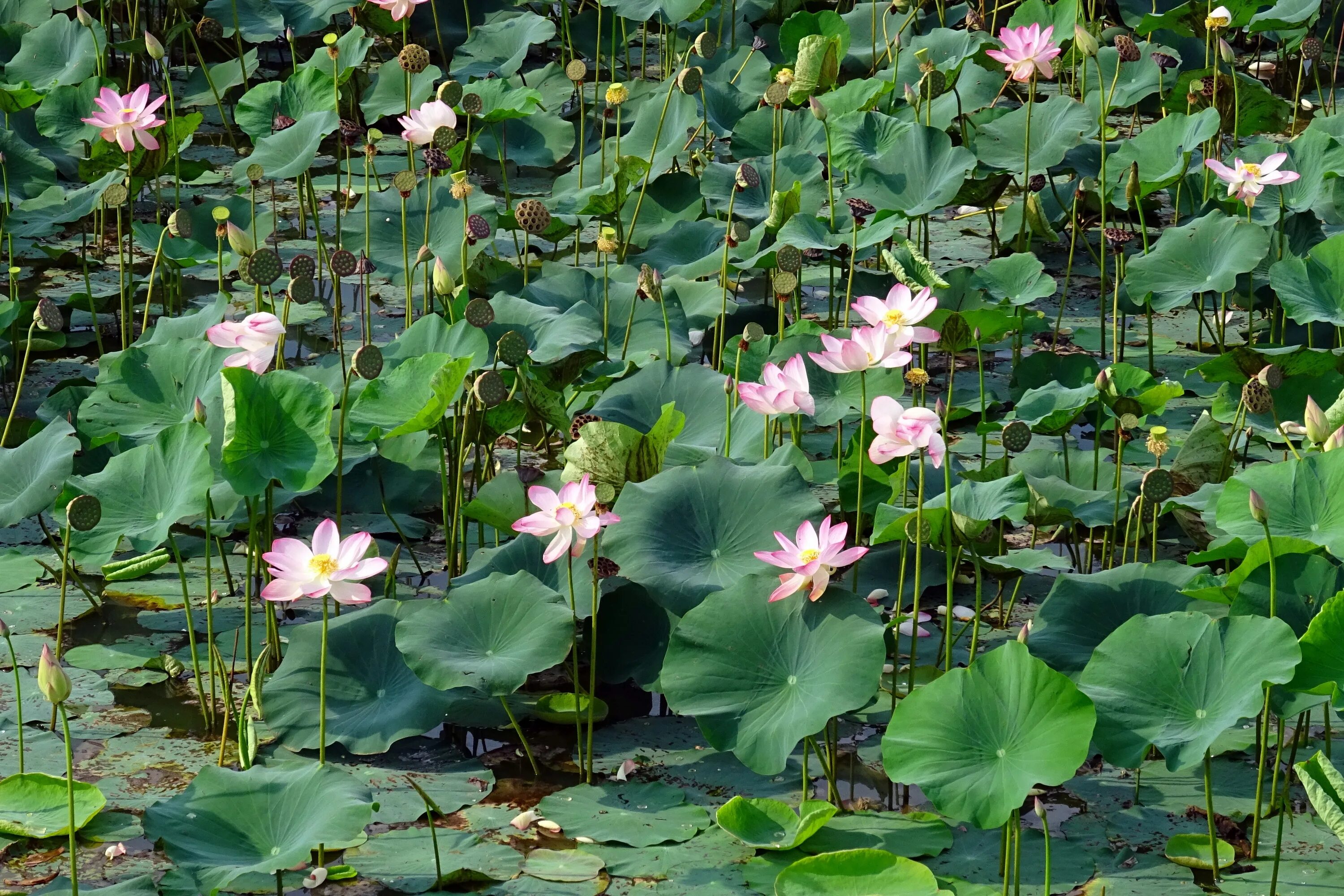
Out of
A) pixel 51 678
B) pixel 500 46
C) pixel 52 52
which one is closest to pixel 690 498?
pixel 51 678

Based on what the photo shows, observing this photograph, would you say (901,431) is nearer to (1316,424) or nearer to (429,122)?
(1316,424)

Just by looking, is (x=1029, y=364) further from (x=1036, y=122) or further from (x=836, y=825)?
(x=836, y=825)

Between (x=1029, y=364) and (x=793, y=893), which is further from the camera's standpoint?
(x=1029, y=364)

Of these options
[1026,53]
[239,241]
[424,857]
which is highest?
[1026,53]

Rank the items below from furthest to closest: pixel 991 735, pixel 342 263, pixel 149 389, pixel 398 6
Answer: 1. pixel 398 6
2. pixel 342 263
3. pixel 149 389
4. pixel 991 735

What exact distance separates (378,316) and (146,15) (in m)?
3.00

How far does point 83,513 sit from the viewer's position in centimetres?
267

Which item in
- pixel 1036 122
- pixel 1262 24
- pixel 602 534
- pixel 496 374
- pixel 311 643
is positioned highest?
pixel 1262 24

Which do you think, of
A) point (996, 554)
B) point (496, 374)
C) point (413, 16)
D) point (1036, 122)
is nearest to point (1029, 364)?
point (996, 554)

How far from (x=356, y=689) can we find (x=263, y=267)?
0.98 m

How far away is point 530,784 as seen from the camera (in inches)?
103

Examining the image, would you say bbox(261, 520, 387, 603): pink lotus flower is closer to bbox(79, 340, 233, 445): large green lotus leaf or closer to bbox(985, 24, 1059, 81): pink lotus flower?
bbox(79, 340, 233, 445): large green lotus leaf

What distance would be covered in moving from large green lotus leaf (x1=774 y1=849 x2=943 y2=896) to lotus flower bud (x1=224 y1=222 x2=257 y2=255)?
73.9 inches

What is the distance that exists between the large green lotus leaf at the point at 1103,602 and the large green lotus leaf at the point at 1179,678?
204 mm
